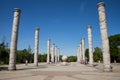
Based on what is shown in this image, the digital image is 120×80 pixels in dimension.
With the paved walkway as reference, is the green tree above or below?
above

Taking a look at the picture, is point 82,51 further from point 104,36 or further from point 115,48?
point 104,36

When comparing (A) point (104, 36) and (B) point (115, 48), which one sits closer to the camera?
(A) point (104, 36)

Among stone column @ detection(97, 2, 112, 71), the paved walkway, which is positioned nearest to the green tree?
stone column @ detection(97, 2, 112, 71)

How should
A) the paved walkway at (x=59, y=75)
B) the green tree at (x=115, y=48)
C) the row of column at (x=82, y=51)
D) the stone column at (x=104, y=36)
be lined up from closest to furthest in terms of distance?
the paved walkway at (x=59, y=75), the stone column at (x=104, y=36), the row of column at (x=82, y=51), the green tree at (x=115, y=48)

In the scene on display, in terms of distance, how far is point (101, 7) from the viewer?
19906 mm

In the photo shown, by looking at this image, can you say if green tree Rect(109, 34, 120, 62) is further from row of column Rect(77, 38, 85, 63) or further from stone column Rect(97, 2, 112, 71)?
stone column Rect(97, 2, 112, 71)

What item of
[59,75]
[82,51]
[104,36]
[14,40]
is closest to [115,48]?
[82,51]

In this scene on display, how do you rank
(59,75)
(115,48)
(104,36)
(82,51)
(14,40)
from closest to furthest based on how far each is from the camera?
(59,75) < (104,36) < (14,40) < (82,51) < (115,48)

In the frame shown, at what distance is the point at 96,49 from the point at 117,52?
39475mm

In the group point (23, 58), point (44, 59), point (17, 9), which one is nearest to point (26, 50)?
point (23, 58)

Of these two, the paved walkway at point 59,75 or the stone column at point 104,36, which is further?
the stone column at point 104,36

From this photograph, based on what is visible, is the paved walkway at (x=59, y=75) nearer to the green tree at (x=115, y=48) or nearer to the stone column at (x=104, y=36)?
the stone column at (x=104, y=36)

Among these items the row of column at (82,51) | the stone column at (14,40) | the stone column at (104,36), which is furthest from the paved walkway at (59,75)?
the row of column at (82,51)

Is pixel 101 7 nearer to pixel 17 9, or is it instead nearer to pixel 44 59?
pixel 17 9
